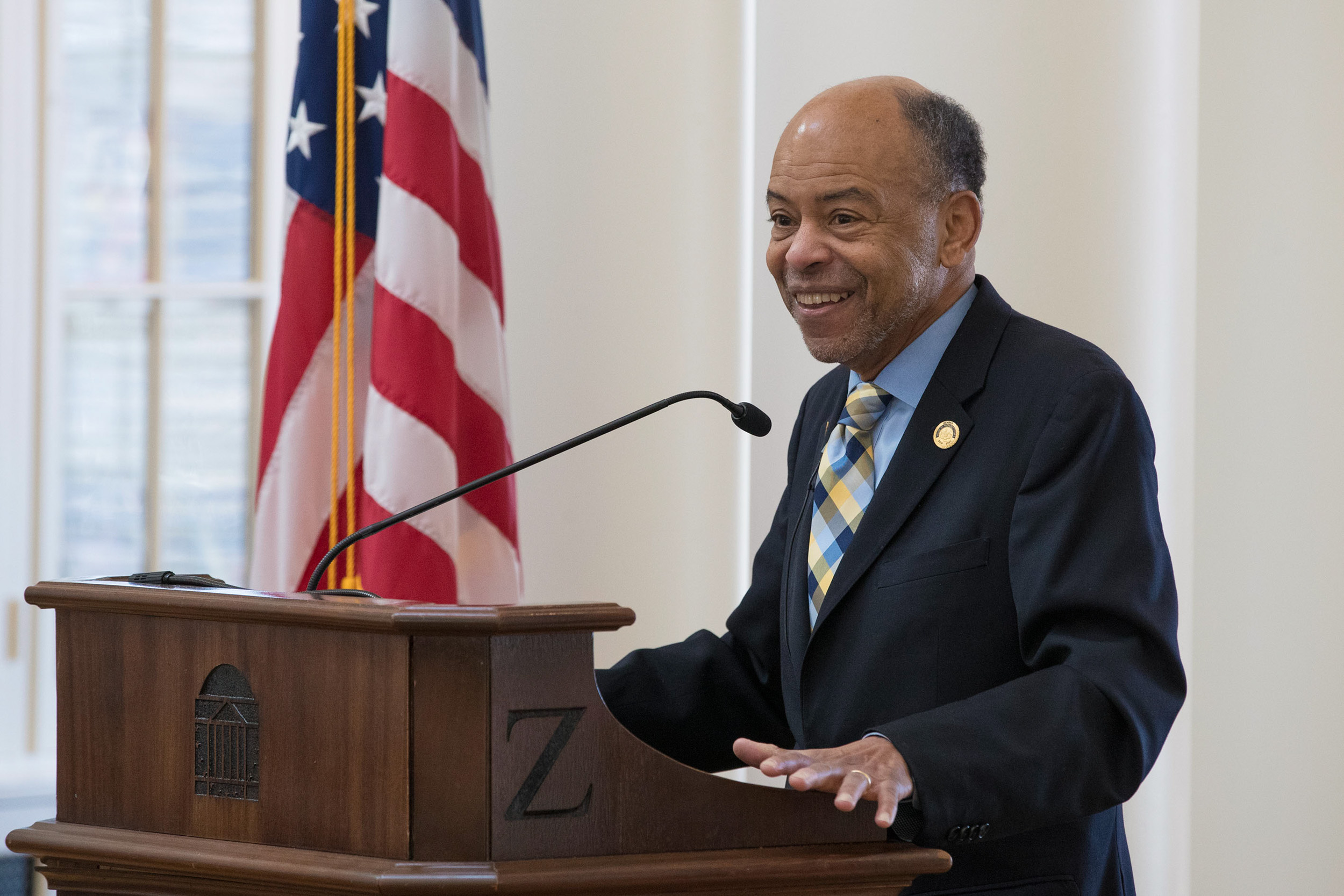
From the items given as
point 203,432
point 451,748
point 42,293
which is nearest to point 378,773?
point 451,748

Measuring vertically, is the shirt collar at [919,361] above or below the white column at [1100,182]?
below

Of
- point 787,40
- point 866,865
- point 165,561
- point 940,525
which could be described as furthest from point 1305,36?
point 165,561

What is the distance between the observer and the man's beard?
1723 millimetres

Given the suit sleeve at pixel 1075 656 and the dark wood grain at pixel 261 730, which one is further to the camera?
the suit sleeve at pixel 1075 656

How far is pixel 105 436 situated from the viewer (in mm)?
3346

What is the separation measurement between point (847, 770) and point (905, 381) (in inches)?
25.6

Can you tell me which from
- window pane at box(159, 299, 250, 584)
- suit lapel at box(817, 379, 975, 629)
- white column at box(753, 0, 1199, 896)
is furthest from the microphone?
window pane at box(159, 299, 250, 584)

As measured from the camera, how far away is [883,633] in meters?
1.54

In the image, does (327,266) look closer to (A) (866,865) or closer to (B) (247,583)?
(B) (247,583)

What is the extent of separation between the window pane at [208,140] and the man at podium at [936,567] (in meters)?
1.92

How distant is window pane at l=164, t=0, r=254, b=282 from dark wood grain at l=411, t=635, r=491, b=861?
2523mm

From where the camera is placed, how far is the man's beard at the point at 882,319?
1.72 meters

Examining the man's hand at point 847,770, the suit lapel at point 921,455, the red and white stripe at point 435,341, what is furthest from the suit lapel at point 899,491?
the red and white stripe at point 435,341

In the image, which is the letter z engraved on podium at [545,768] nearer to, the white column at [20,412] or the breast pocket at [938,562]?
the breast pocket at [938,562]
